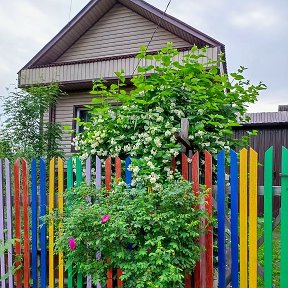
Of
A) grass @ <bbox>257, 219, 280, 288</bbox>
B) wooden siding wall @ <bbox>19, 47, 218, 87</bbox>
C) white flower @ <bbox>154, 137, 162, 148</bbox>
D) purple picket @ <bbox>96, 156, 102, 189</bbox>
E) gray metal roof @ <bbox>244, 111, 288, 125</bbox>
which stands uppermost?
wooden siding wall @ <bbox>19, 47, 218, 87</bbox>

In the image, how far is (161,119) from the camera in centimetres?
349

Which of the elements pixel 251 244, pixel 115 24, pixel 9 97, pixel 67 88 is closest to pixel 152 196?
pixel 251 244

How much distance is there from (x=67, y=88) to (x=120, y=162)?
7.81 m

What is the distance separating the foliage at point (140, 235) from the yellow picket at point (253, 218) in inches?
16.1

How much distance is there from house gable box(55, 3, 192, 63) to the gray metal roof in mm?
3424

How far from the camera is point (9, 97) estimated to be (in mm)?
7586

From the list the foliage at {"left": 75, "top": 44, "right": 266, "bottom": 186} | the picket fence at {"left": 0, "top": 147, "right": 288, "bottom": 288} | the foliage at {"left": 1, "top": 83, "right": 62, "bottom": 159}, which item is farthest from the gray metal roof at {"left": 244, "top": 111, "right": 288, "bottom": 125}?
the picket fence at {"left": 0, "top": 147, "right": 288, "bottom": 288}

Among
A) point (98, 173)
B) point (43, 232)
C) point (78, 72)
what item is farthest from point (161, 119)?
point (78, 72)

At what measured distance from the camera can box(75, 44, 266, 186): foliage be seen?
132 inches

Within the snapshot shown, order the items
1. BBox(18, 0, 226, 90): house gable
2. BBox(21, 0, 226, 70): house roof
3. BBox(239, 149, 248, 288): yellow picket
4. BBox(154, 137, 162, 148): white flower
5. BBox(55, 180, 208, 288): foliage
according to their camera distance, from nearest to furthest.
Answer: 1. BBox(55, 180, 208, 288): foliage
2. BBox(239, 149, 248, 288): yellow picket
3. BBox(154, 137, 162, 148): white flower
4. BBox(18, 0, 226, 90): house gable
5. BBox(21, 0, 226, 70): house roof

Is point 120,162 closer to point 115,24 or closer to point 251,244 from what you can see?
point 251,244

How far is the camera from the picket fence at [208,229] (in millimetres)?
3008

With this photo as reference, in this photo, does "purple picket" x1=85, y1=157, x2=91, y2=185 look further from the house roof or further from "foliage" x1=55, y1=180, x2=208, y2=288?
the house roof

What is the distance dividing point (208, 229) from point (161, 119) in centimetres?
112
